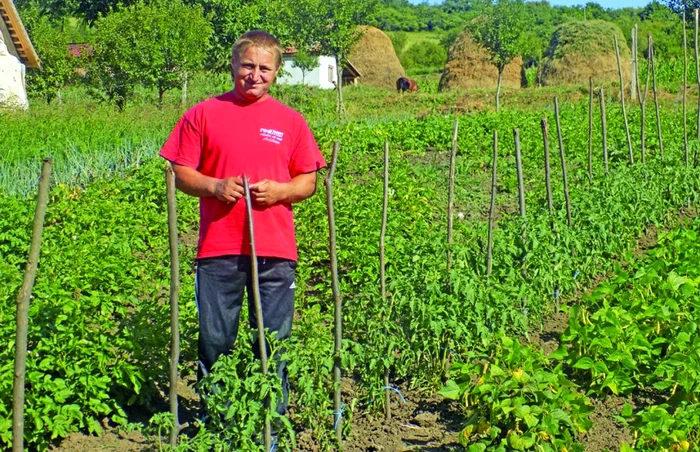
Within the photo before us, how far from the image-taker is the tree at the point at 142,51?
71.1ft

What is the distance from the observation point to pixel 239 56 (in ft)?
12.3

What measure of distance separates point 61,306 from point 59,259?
1.84 metres

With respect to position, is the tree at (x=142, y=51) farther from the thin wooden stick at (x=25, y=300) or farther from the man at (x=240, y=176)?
the thin wooden stick at (x=25, y=300)

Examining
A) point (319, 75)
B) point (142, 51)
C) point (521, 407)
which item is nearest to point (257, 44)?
point (521, 407)

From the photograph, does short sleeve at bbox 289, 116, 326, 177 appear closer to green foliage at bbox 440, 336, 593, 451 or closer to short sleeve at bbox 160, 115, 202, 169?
short sleeve at bbox 160, 115, 202, 169

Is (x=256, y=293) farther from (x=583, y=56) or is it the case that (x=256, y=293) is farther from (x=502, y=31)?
Result: (x=583, y=56)

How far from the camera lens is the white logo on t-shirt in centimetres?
378

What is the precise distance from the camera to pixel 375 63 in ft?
150

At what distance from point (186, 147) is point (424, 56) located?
60.7 meters

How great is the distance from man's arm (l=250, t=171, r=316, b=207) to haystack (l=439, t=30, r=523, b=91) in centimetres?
3113

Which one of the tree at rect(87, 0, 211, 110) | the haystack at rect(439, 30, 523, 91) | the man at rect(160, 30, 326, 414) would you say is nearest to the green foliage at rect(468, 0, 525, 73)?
the haystack at rect(439, 30, 523, 91)

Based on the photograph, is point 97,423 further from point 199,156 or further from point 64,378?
point 199,156

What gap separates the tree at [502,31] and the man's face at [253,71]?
2490 cm

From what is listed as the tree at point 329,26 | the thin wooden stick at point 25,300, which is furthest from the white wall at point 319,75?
the thin wooden stick at point 25,300
